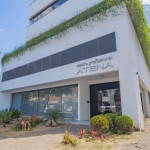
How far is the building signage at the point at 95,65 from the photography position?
8.27m

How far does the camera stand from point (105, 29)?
897cm

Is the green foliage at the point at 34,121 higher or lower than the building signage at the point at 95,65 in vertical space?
lower

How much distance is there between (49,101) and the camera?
13625 millimetres

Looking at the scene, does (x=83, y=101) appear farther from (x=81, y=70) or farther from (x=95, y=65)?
(x=95, y=65)

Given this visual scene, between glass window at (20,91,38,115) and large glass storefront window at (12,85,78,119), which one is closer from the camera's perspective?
large glass storefront window at (12,85,78,119)

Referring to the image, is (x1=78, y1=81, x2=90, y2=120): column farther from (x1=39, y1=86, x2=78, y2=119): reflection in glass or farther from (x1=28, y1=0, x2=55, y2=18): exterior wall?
(x1=28, y1=0, x2=55, y2=18): exterior wall

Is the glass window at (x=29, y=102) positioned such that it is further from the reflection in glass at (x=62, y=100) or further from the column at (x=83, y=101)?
the column at (x=83, y=101)

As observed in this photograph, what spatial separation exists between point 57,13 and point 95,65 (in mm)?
8936

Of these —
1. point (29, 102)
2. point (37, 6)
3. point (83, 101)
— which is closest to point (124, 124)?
point (83, 101)

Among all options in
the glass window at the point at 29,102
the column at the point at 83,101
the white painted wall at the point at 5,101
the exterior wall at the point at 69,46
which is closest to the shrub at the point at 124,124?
the exterior wall at the point at 69,46

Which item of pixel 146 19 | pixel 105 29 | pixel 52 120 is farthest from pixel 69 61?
pixel 146 19

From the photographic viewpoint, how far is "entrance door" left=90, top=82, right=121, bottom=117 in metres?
10.2

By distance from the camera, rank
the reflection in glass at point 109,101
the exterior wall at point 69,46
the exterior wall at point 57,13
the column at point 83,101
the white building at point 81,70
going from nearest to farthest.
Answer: the white building at point 81,70 < the exterior wall at point 69,46 < the reflection in glass at point 109,101 < the column at point 83,101 < the exterior wall at point 57,13

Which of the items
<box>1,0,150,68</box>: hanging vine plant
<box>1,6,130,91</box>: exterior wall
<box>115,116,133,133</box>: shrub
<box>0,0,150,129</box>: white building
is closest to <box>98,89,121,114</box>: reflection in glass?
<box>0,0,150,129</box>: white building
